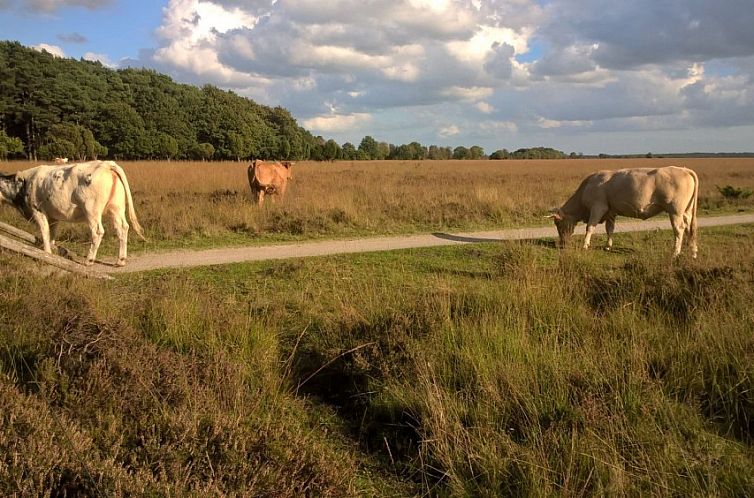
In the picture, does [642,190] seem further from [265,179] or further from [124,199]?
[265,179]

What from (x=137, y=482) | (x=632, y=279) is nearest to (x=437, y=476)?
(x=137, y=482)

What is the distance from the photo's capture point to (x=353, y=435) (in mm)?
4066

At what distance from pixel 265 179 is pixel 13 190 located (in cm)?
864

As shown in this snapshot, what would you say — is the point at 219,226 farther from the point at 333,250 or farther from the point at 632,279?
the point at 632,279

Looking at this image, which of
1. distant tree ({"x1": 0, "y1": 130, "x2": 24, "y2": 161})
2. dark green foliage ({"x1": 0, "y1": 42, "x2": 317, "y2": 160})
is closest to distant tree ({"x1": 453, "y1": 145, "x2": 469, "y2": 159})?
dark green foliage ({"x1": 0, "y1": 42, "x2": 317, "y2": 160})

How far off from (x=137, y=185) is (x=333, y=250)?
1309 centimetres

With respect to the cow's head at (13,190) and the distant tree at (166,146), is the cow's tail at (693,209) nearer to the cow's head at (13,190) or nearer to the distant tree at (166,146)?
the cow's head at (13,190)

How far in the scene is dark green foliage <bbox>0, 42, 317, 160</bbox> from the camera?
175 ft

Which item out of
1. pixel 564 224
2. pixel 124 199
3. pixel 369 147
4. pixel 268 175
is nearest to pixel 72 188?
pixel 124 199

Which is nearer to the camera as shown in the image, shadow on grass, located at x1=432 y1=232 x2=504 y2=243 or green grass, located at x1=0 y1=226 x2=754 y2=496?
green grass, located at x1=0 y1=226 x2=754 y2=496

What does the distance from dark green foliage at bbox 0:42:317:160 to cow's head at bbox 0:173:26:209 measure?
32254 mm

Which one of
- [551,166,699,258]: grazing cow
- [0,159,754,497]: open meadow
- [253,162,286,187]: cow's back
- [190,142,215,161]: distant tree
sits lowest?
[0,159,754,497]: open meadow

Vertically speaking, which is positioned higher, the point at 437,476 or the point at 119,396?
the point at 119,396

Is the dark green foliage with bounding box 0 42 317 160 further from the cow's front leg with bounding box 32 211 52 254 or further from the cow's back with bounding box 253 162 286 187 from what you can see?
the cow's front leg with bounding box 32 211 52 254
